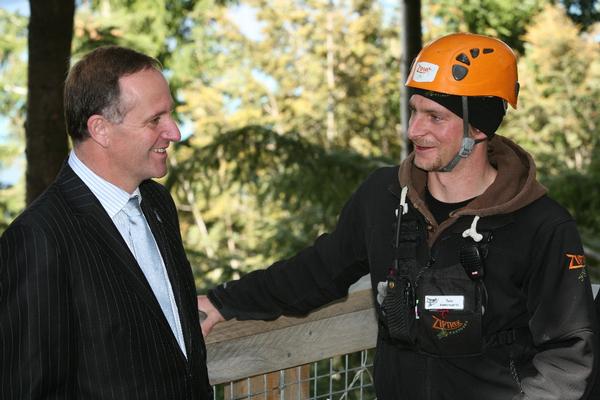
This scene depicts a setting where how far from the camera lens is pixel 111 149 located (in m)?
2.31

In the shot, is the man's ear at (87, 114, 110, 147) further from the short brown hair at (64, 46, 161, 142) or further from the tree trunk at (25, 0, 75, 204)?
the tree trunk at (25, 0, 75, 204)

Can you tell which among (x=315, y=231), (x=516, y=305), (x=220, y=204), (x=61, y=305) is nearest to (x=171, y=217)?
(x=61, y=305)

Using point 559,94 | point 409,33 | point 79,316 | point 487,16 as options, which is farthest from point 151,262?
point 487,16

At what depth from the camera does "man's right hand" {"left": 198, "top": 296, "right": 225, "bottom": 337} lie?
8.84 ft

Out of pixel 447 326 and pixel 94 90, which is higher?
pixel 94 90

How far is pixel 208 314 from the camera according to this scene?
2744 mm

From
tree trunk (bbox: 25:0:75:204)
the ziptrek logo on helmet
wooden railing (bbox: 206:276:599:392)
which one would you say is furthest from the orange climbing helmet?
tree trunk (bbox: 25:0:75:204)

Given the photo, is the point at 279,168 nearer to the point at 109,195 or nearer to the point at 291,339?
the point at 291,339

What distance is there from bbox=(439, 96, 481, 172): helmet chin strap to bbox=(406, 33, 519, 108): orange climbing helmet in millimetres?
50

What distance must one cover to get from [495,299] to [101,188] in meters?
1.24

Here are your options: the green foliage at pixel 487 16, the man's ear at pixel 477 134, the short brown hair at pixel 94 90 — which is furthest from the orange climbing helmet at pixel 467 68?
the green foliage at pixel 487 16

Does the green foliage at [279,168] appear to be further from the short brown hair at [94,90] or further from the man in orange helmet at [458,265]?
the short brown hair at [94,90]

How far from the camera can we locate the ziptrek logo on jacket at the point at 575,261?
256 centimetres

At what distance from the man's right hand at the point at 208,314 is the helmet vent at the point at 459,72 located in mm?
1128
